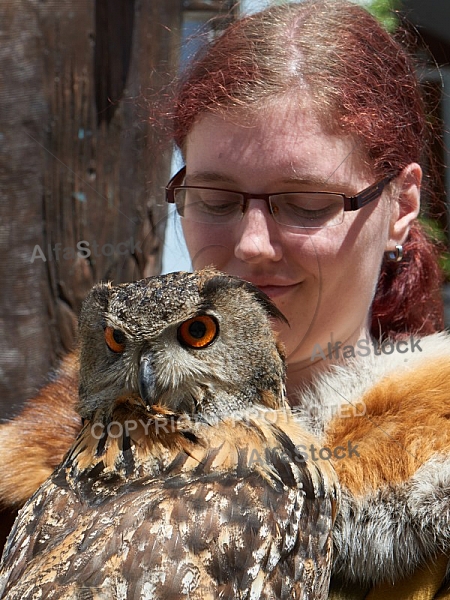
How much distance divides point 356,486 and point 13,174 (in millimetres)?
1660

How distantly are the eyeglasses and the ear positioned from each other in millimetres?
81

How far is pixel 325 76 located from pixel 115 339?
83 cm

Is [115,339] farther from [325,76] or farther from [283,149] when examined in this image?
[325,76]

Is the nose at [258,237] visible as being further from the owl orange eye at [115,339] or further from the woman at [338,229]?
the owl orange eye at [115,339]

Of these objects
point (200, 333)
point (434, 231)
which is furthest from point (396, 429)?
point (434, 231)

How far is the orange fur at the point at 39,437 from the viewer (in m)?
1.64

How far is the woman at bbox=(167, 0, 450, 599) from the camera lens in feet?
4.50

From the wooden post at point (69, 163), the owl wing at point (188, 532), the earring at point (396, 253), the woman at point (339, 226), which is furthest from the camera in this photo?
the wooden post at point (69, 163)

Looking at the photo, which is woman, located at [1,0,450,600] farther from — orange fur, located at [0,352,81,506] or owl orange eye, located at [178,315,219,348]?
owl orange eye, located at [178,315,219,348]

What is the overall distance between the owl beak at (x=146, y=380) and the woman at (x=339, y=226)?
1.19 ft

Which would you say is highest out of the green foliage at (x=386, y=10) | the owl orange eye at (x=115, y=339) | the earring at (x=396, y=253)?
the green foliage at (x=386, y=10)

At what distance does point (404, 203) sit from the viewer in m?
1.82

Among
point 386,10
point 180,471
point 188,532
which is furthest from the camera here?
point 386,10

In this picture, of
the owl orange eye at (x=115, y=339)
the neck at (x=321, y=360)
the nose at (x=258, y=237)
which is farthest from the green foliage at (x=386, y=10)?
the owl orange eye at (x=115, y=339)
